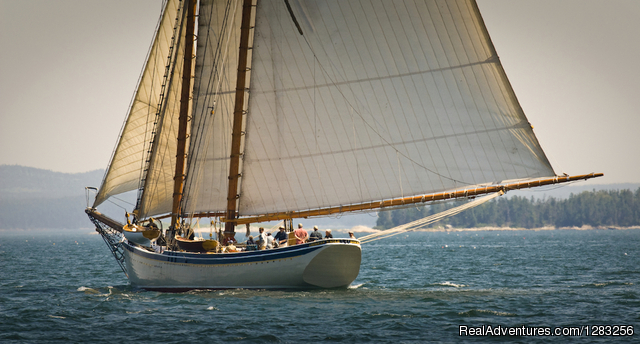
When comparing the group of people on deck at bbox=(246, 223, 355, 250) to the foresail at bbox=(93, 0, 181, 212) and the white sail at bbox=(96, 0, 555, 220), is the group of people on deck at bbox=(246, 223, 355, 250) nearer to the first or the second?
the white sail at bbox=(96, 0, 555, 220)

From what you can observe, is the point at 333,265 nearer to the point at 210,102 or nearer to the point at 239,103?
the point at 239,103

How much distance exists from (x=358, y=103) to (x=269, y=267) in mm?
7072

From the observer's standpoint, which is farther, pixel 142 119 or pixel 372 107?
pixel 142 119

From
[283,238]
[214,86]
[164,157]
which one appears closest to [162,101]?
[164,157]

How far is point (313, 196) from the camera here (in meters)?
24.2

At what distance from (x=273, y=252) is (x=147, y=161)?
10.1 m

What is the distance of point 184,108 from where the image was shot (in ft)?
91.7

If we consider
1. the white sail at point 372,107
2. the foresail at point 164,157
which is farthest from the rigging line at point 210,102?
the foresail at point 164,157

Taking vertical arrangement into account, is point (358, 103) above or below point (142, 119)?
below

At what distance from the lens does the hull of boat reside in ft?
74.1

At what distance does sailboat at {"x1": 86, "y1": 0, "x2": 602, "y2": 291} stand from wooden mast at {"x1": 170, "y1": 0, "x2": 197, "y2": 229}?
3.69 ft

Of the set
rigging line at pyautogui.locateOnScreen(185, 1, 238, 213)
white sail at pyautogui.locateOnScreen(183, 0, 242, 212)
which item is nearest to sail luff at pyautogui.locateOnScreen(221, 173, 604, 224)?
white sail at pyautogui.locateOnScreen(183, 0, 242, 212)

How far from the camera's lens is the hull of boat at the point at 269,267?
74.1 feet

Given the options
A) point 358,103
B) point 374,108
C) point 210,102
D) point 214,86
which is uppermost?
point 214,86
